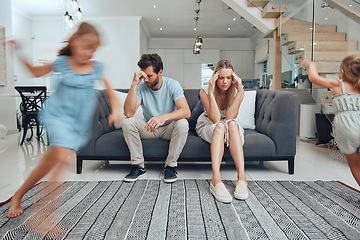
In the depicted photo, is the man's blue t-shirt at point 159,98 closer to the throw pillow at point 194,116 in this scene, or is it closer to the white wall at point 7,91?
the throw pillow at point 194,116

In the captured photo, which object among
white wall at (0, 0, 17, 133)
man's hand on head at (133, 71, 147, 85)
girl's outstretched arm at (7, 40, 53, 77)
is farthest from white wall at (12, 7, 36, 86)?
girl's outstretched arm at (7, 40, 53, 77)

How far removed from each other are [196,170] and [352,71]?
1499 millimetres

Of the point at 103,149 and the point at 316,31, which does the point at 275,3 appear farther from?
the point at 103,149

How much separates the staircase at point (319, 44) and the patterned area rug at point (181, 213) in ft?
5.65

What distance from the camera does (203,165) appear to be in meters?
2.73

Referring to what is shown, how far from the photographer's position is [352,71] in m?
1.72

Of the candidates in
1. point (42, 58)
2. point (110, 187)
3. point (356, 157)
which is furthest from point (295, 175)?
point (42, 58)

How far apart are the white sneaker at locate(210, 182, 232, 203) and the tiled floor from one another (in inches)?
18.1

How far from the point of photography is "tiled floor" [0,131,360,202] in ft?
7.42

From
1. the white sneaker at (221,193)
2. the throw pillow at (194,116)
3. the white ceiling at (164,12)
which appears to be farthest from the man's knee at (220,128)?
the white ceiling at (164,12)

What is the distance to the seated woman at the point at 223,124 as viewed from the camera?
1845 mm

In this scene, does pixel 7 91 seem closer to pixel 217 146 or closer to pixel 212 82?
pixel 212 82

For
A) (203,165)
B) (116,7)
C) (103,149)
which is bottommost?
(203,165)

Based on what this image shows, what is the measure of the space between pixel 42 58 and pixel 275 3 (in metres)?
5.69
